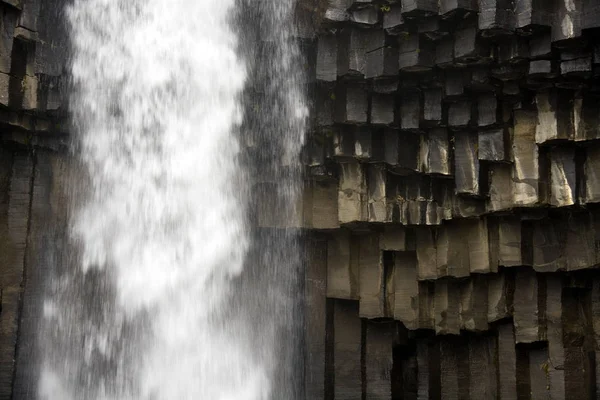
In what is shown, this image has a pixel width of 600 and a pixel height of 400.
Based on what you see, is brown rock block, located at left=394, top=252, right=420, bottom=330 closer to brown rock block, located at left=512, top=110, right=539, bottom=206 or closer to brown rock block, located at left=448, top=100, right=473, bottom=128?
brown rock block, located at left=512, top=110, right=539, bottom=206

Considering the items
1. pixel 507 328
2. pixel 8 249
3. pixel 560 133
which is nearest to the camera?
pixel 560 133

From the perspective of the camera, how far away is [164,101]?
1099cm

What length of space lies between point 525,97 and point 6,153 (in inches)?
328

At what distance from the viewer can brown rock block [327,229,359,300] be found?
10859 millimetres

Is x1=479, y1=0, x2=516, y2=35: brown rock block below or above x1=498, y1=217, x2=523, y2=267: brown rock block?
below

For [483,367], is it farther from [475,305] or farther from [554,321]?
[554,321]

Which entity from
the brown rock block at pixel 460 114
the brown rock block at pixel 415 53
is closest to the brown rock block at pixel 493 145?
the brown rock block at pixel 460 114

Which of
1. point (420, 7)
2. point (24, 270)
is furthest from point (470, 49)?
point (24, 270)

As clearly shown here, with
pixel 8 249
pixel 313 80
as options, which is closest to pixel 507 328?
pixel 313 80

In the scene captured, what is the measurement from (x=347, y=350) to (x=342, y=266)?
1.41 metres

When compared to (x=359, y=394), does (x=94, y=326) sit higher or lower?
higher

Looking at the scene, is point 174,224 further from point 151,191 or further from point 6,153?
point 6,153

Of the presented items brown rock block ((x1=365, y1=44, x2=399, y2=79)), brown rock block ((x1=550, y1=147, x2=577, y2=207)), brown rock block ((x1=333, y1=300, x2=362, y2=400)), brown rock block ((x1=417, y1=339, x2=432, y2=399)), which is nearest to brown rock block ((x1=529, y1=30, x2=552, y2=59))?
brown rock block ((x1=550, y1=147, x2=577, y2=207))

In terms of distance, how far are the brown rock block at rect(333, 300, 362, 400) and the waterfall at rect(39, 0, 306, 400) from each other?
0.73 m
